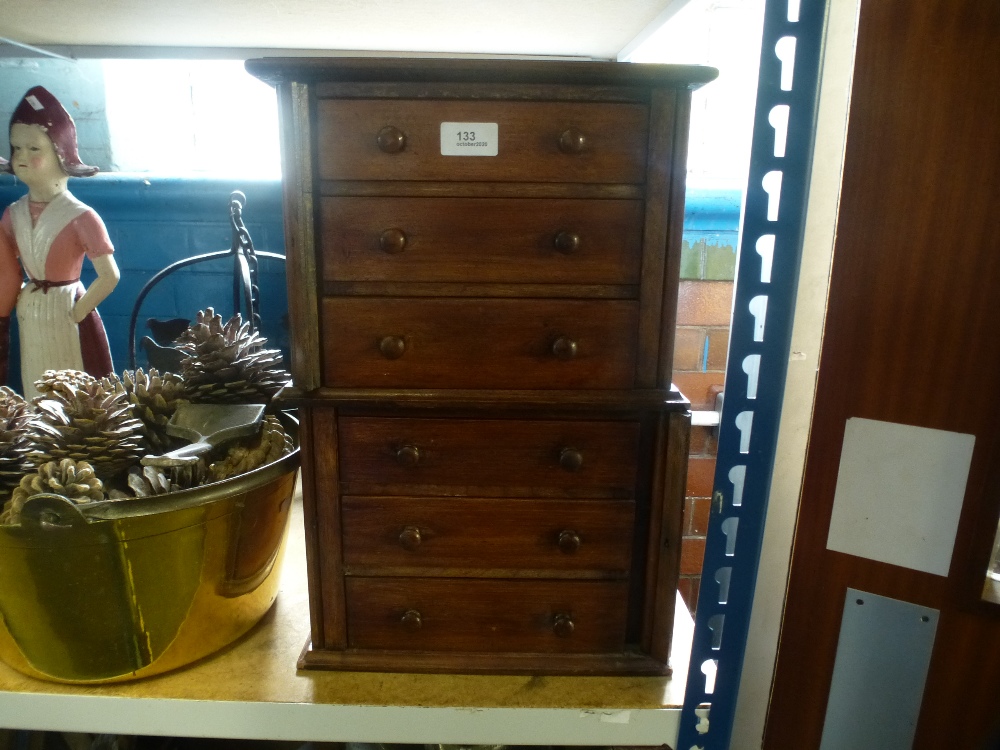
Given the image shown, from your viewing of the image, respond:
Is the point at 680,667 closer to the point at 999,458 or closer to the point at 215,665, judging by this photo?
the point at 999,458

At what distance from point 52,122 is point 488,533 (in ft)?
2.79

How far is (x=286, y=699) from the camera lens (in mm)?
604

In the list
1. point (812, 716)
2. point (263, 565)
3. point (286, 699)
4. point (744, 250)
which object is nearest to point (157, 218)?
point (263, 565)

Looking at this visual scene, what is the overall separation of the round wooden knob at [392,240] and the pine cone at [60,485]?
0.33 meters

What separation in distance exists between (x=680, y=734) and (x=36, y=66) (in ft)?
4.72

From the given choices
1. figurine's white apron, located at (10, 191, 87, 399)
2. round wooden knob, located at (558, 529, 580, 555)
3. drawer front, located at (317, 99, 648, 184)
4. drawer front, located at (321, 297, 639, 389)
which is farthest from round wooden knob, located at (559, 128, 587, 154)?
figurine's white apron, located at (10, 191, 87, 399)

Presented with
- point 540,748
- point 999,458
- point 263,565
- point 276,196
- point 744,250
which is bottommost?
point 540,748

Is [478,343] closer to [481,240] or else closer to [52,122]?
[481,240]

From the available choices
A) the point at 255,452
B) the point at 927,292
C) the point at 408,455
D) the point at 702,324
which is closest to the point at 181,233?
the point at 255,452

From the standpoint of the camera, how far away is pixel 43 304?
0.92 m

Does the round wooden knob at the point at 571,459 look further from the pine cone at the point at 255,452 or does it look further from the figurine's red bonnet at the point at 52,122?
the figurine's red bonnet at the point at 52,122

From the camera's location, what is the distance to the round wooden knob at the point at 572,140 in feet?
1.77

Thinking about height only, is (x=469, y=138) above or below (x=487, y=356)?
above

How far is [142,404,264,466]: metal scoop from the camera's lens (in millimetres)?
637
